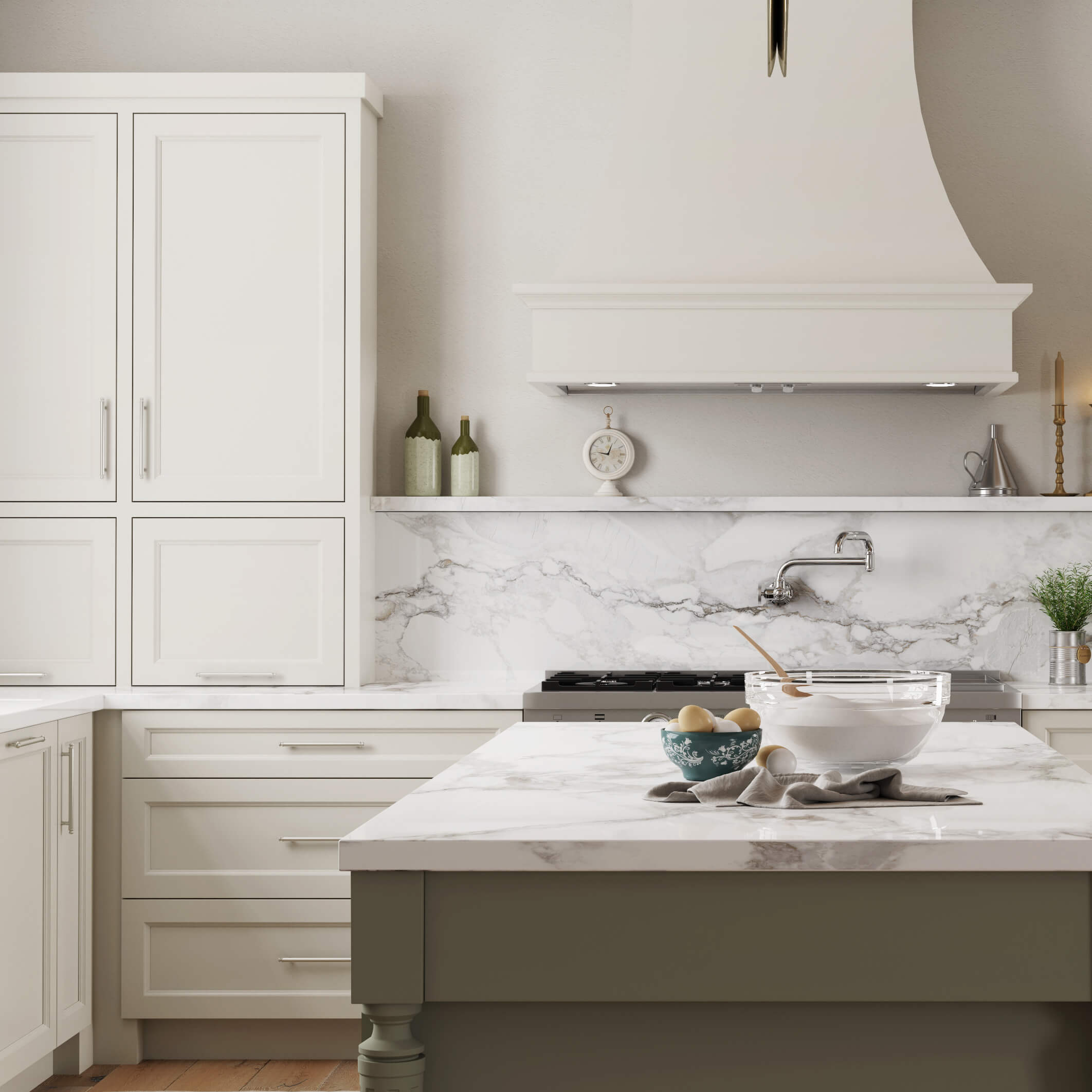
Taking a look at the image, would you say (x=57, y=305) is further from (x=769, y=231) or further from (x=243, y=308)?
(x=769, y=231)

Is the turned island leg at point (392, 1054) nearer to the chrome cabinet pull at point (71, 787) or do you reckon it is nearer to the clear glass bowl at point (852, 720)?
the clear glass bowl at point (852, 720)

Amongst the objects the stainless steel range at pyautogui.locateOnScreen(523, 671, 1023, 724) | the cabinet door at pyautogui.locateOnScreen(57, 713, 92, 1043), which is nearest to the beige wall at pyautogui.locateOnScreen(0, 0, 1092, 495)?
the stainless steel range at pyautogui.locateOnScreen(523, 671, 1023, 724)

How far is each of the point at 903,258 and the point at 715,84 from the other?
0.73m

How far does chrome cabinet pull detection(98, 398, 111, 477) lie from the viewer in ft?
11.3

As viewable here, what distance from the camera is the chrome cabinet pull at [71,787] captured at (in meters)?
3.08

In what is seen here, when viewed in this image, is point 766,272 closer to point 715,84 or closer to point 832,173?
point 832,173

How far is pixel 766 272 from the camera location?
334cm

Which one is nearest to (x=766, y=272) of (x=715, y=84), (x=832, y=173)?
(x=832, y=173)

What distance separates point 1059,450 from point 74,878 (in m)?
3.12

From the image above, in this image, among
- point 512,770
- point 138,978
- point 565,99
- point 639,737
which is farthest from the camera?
point 565,99

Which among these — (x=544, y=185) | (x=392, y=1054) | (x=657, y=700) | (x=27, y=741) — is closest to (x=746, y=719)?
(x=392, y=1054)

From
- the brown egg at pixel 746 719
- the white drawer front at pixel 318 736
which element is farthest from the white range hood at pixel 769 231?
the brown egg at pixel 746 719

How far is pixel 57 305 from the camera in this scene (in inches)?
137

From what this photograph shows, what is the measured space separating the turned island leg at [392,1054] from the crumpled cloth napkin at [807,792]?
426mm
